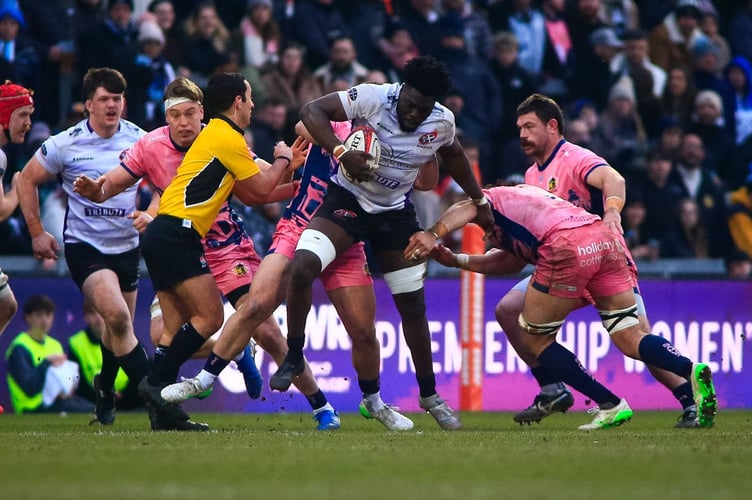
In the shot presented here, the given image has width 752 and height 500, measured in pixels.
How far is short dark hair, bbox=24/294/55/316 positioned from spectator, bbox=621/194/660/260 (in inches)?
267

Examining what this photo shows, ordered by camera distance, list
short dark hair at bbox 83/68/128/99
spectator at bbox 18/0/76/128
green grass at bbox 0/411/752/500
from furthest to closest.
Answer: spectator at bbox 18/0/76/128
short dark hair at bbox 83/68/128/99
green grass at bbox 0/411/752/500

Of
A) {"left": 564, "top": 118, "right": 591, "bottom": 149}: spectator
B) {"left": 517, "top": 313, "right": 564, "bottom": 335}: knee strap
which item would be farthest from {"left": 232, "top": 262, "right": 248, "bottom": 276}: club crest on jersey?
{"left": 564, "top": 118, "right": 591, "bottom": 149}: spectator

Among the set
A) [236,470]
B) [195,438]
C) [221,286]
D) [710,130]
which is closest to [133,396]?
[221,286]

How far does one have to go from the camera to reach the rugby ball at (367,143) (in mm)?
9094

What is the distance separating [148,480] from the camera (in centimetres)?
641

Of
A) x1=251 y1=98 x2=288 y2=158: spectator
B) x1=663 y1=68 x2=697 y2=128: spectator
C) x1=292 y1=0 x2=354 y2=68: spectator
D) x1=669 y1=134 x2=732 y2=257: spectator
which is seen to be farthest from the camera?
x1=663 y1=68 x2=697 y2=128: spectator

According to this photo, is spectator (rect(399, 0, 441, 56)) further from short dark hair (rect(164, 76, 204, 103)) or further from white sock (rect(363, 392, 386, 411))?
white sock (rect(363, 392, 386, 411))

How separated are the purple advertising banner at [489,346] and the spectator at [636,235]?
4.59ft

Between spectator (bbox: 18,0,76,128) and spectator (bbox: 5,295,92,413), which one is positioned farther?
spectator (bbox: 18,0,76,128)

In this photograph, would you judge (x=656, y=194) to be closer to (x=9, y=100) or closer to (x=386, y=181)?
(x=386, y=181)

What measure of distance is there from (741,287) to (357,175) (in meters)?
7.19

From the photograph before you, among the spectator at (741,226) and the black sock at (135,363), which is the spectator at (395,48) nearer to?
the spectator at (741,226)

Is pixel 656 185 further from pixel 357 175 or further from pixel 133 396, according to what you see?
pixel 357 175

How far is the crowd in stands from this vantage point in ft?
49.5
